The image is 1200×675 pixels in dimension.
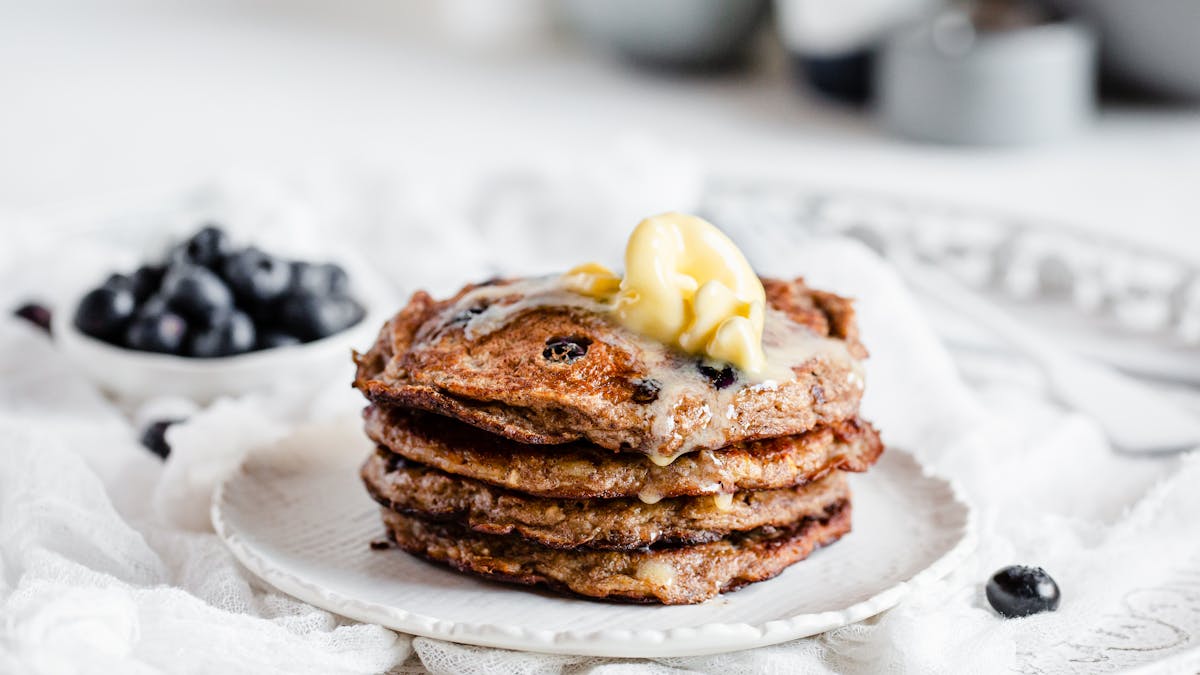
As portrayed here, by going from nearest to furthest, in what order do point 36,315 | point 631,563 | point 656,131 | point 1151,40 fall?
point 631,563
point 36,315
point 1151,40
point 656,131

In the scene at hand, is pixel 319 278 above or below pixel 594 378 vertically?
below

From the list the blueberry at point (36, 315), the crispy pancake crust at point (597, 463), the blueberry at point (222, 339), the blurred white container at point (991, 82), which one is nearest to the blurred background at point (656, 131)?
the blurred white container at point (991, 82)

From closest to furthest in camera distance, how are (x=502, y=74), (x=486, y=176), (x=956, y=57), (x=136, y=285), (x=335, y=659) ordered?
1. (x=335, y=659)
2. (x=136, y=285)
3. (x=486, y=176)
4. (x=956, y=57)
5. (x=502, y=74)

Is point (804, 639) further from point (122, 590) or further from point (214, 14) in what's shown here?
point (214, 14)

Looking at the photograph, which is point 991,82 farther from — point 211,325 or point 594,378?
point 594,378

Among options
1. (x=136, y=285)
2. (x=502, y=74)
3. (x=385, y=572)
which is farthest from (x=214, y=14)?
(x=385, y=572)

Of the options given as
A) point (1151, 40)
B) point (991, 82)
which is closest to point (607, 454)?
point (991, 82)
